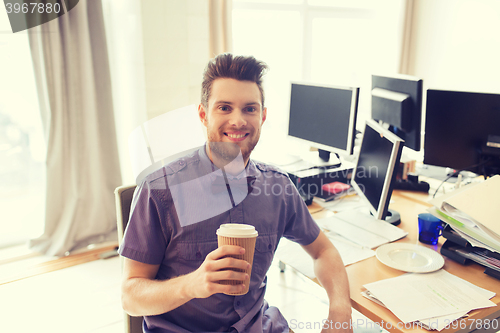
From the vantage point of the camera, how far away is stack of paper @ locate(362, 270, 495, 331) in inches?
39.1

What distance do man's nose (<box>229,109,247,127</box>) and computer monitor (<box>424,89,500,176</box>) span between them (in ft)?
3.54

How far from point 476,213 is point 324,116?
1.02m

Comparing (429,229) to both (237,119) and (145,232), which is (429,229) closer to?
(237,119)

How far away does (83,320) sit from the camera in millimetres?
2033

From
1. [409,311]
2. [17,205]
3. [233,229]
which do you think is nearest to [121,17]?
[17,205]

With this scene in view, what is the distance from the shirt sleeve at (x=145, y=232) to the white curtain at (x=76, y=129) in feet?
5.98

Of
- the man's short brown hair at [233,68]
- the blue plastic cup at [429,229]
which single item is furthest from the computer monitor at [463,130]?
the man's short brown hair at [233,68]

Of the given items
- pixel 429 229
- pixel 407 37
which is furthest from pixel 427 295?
pixel 407 37

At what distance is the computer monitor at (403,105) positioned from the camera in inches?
69.2

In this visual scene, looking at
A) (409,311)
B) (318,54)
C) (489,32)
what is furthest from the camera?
(318,54)

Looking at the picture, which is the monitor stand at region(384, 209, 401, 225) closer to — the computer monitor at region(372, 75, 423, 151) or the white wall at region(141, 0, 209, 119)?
the computer monitor at region(372, 75, 423, 151)

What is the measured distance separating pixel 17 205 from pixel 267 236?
2.44 metres

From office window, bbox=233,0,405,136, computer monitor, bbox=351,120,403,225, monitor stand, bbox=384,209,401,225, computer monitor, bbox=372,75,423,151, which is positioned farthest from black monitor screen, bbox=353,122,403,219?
office window, bbox=233,0,405,136

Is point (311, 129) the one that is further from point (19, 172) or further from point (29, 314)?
point (19, 172)
